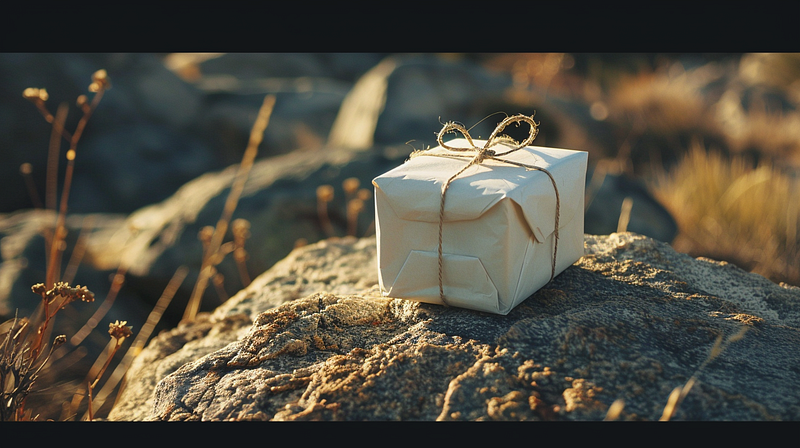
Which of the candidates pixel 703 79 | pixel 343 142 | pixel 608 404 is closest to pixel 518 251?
pixel 608 404

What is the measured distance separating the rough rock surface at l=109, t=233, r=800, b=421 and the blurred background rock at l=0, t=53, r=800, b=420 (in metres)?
1.04

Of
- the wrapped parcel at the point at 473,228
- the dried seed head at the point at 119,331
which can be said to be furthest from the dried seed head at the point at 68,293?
the wrapped parcel at the point at 473,228

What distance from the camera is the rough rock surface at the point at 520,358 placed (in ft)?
4.91

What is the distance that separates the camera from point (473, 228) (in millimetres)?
1786

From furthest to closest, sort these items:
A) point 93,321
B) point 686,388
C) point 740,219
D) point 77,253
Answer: point 740,219
point 77,253
point 93,321
point 686,388

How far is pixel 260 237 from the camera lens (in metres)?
4.02

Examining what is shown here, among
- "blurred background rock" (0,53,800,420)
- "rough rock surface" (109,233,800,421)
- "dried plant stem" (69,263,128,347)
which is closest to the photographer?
"rough rock surface" (109,233,800,421)

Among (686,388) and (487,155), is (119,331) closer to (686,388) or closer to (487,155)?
(487,155)

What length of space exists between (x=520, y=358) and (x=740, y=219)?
4.19 m

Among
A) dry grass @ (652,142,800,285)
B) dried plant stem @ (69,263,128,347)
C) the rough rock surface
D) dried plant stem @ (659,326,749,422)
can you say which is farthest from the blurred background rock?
dried plant stem @ (659,326,749,422)

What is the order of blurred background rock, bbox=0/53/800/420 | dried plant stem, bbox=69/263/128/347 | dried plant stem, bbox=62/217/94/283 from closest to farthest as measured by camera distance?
dried plant stem, bbox=69/263/128/347
dried plant stem, bbox=62/217/94/283
blurred background rock, bbox=0/53/800/420

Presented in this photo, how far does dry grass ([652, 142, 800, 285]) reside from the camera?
4.61m

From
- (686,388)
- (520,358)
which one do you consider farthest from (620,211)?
(686,388)

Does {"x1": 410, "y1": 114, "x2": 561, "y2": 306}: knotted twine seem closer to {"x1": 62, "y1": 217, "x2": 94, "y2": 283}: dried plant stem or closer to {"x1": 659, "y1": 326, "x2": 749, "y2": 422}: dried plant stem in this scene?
{"x1": 659, "y1": 326, "x2": 749, "y2": 422}: dried plant stem
